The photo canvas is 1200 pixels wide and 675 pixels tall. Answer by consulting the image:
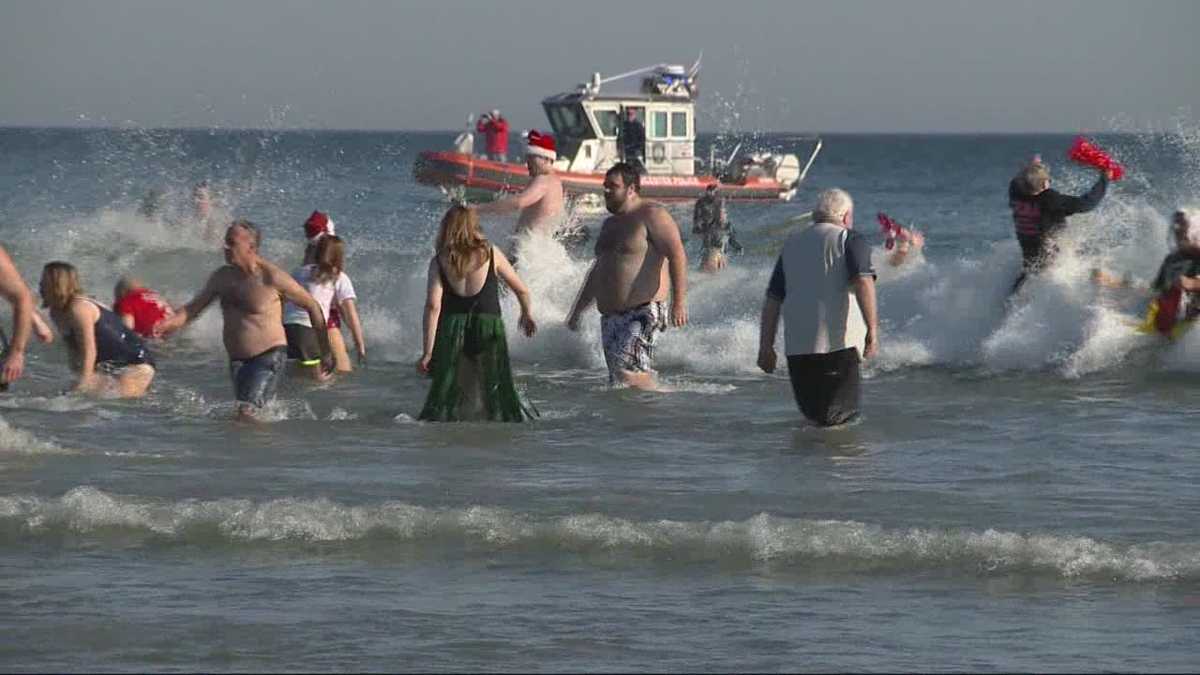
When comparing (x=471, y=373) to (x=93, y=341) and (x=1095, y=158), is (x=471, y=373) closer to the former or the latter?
(x=93, y=341)

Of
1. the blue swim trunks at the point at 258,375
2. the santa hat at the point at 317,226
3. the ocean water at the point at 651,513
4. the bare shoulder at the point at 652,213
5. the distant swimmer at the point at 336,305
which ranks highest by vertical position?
the bare shoulder at the point at 652,213

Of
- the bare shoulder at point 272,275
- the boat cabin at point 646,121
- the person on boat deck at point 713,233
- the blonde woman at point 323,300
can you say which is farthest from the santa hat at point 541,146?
the boat cabin at point 646,121

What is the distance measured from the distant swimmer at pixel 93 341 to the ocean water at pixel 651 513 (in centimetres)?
20

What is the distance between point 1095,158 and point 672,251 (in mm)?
4140

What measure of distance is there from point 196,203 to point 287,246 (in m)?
1.81

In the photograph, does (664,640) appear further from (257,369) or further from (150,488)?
(257,369)

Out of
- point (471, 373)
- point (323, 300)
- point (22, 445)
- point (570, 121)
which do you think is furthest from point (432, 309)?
point (570, 121)

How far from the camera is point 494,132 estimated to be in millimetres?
38812

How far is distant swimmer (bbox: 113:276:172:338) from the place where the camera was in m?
11.9

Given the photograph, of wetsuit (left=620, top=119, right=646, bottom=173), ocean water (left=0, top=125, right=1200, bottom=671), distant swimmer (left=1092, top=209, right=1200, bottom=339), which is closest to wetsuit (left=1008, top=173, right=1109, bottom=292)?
ocean water (left=0, top=125, right=1200, bottom=671)

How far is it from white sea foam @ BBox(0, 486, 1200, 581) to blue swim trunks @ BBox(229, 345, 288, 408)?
2.19 metres

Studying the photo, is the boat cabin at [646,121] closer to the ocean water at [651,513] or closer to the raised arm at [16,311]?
the ocean water at [651,513]

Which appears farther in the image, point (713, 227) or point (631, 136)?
point (631, 136)

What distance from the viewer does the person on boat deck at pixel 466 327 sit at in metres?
10.1
